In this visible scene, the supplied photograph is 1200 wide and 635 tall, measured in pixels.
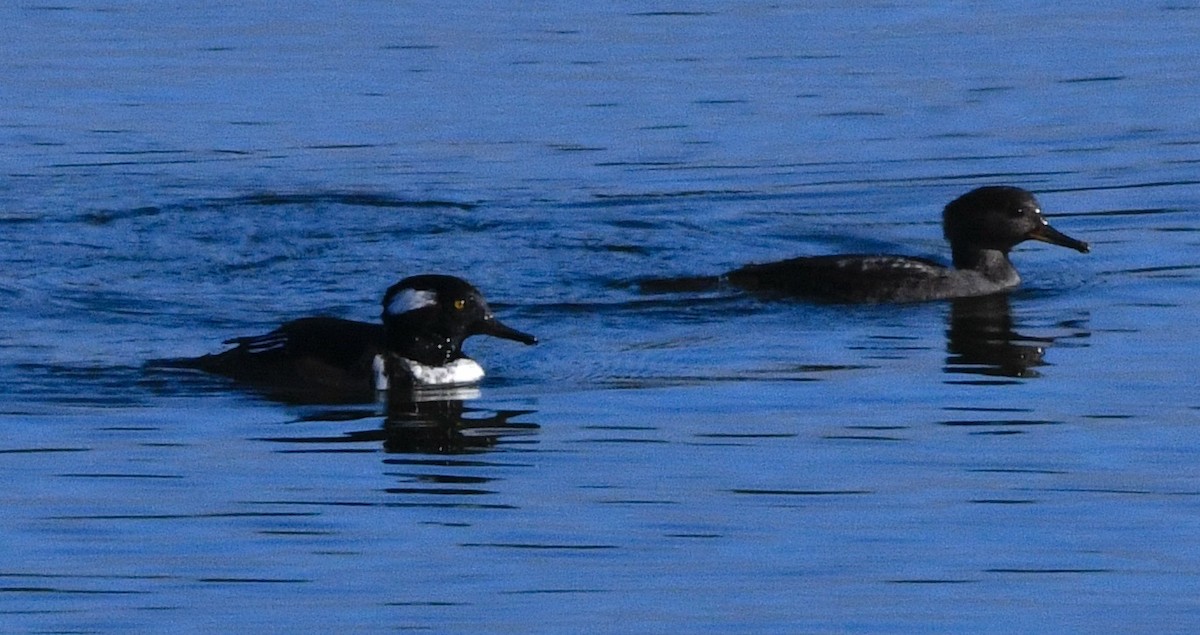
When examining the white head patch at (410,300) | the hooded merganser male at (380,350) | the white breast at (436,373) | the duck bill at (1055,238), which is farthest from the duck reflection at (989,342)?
the white head patch at (410,300)

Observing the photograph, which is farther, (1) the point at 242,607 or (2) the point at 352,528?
(2) the point at 352,528

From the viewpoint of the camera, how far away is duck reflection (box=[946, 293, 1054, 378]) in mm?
16438

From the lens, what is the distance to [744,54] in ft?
89.9

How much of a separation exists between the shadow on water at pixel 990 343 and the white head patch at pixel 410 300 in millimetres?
2940

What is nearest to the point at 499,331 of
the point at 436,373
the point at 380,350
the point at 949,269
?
the point at 436,373

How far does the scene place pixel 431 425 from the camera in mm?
14992

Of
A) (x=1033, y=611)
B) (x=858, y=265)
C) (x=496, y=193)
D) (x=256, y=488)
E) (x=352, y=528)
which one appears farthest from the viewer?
(x=496, y=193)

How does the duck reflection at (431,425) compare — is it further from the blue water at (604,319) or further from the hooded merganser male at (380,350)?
the hooded merganser male at (380,350)

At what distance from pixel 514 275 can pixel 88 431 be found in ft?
18.5

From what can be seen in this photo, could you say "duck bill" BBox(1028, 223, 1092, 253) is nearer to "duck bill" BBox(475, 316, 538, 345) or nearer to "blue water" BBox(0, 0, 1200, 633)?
"blue water" BBox(0, 0, 1200, 633)

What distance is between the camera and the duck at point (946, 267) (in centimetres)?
1869

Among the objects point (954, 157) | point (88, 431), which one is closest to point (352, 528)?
point (88, 431)

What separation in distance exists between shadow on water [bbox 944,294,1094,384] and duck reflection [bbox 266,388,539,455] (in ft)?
9.21

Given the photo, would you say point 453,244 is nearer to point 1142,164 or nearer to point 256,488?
point 1142,164
